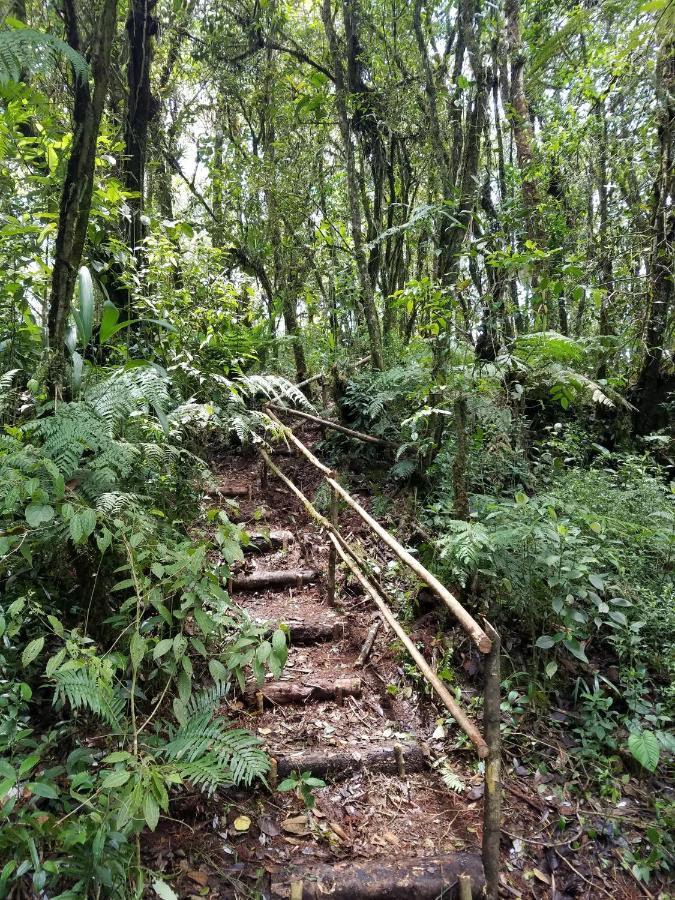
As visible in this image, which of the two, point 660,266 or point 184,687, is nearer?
point 184,687

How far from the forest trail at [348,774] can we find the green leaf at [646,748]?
2.38 feet

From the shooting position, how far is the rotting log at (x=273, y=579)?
12.9ft

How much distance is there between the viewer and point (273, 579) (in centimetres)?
402

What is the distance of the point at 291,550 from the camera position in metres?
4.55

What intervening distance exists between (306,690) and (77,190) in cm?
276

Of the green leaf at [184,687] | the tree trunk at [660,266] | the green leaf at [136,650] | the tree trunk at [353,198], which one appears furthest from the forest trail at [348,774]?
the tree trunk at [660,266]

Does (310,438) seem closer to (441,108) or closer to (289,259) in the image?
(289,259)

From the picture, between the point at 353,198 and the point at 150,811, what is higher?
the point at 353,198

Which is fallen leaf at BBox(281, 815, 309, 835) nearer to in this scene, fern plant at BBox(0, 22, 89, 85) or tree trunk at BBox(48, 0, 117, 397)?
tree trunk at BBox(48, 0, 117, 397)

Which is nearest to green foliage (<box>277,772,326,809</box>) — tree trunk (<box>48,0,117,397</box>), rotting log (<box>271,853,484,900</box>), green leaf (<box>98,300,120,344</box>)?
rotting log (<box>271,853,484,900</box>)

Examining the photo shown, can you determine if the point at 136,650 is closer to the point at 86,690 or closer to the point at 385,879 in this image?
the point at 86,690

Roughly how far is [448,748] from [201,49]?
28.6 feet

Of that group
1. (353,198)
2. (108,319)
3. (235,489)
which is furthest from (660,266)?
(108,319)

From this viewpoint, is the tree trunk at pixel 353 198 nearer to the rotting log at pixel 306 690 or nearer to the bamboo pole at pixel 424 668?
the bamboo pole at pixel 424 668
